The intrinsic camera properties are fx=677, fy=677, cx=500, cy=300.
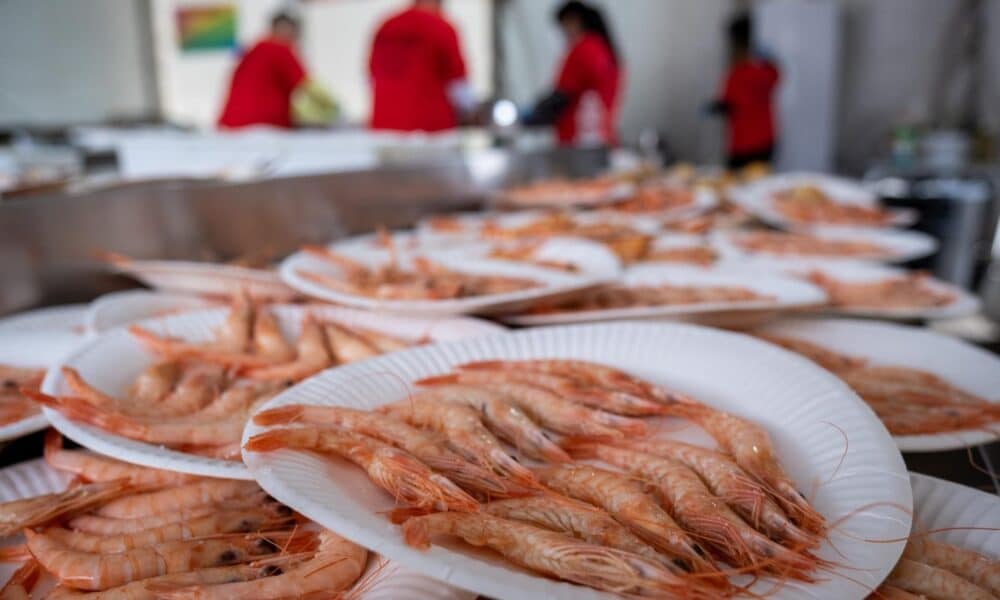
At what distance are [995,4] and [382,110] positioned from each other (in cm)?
697

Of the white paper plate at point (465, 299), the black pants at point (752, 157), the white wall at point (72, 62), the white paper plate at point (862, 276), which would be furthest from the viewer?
the white wall at point (72, 62)

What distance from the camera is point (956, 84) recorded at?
313 inches

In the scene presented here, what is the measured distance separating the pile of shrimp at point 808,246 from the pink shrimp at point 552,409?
4.37 feet

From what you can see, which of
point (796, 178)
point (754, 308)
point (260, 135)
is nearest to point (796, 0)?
point (796, 178)

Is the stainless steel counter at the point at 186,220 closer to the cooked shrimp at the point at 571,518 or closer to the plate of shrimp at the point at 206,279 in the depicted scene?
the plate of shrimp at the point at 206,279

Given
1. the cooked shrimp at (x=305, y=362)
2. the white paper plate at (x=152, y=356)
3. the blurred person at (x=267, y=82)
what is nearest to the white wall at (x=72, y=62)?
the blurred person at (x=267, y=82)

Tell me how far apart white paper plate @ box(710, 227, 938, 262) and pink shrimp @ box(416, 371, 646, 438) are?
1204 millimetres

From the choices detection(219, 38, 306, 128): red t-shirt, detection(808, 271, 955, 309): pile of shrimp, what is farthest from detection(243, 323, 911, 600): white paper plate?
detection(219, 38, 306, 128): red t-shirt

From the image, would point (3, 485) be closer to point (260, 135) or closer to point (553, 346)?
point (553, 346)

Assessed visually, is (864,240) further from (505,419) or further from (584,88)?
(584,88)

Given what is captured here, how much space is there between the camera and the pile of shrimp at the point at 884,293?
1514 mm

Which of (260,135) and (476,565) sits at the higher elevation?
(260,135)

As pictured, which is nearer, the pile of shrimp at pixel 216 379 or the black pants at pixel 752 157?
the pile of shrimp at pixel 216 379

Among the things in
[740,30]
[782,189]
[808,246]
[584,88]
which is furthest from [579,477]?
[740,30]
